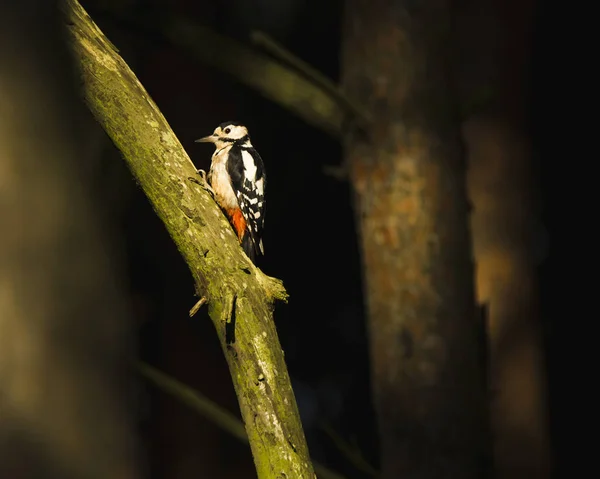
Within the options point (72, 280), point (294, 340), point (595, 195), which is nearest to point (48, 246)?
point (72, 280)

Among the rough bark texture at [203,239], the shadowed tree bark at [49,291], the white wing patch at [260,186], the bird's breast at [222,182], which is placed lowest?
the shadowed tree bark at [49,291]

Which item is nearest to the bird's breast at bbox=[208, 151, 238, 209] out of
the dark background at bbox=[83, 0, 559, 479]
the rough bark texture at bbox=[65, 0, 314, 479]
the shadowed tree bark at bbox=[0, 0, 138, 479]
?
the rough bark texture at bbox=[65, 0, 314, 479]

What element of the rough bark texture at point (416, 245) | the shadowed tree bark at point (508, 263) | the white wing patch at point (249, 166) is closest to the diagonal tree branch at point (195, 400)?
the rough bark texture at point (416, 245)

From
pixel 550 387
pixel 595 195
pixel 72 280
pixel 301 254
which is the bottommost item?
pixel 72 280

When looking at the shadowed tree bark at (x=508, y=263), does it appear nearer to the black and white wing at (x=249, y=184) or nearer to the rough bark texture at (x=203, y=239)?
the black and white wing at (x=249, y=184)

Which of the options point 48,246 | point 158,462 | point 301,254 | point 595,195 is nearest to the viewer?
point 48,246

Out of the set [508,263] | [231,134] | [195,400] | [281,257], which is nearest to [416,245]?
[231,134]

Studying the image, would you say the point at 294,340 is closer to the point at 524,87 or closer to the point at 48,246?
the point at 524,87

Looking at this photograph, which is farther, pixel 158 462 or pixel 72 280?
pixel 158 462
